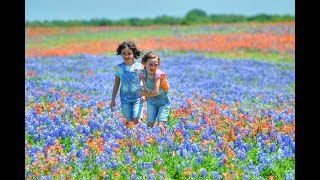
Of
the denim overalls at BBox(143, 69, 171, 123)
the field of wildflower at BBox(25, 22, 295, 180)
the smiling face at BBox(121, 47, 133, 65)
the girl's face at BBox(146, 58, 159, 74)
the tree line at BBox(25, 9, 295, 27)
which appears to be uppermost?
the tree line at BBox(25, 9, 295, 27)

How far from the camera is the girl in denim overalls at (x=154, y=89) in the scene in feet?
25.0

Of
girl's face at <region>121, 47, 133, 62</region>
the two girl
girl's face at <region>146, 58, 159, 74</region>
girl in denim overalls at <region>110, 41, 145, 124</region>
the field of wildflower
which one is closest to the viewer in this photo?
the field of wildflower

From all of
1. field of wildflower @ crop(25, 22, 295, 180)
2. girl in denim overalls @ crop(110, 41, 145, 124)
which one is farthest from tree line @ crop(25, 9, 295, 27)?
girl in denim overalls @ crop(110, 41, 145, 124)

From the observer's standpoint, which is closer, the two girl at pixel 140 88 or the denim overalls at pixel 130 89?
the two girl at pixel 140 88

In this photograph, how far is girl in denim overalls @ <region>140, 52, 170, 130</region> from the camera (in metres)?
7.61

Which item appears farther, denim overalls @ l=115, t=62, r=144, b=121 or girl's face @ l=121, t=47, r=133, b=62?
denim overalls @ l=115, t=62, r=144, b=121

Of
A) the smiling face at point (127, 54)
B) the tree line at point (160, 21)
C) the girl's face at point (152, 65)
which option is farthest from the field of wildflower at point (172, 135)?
Result: the tree line at point (160, 21)

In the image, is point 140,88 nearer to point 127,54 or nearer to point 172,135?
point 127,54

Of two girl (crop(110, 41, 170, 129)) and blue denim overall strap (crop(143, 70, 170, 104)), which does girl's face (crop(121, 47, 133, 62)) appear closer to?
two girl (crop(110, 41, 170, 129))

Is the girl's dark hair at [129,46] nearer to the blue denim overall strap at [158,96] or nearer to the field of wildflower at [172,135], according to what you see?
the blue denim overall strap at [158,96]

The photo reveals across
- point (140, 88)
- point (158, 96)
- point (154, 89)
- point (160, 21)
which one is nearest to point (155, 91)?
point (154, 89)

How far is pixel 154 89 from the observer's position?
7656 mm
